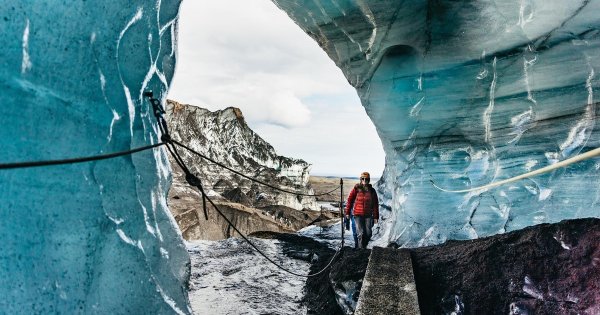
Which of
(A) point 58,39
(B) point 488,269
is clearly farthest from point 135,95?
(B) point 488,269

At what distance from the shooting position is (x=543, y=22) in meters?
6.23

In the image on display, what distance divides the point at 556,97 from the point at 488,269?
10.7ft

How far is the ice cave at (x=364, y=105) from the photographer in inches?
99.9

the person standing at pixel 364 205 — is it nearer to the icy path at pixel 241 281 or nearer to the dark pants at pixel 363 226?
the dark pants at pixel 363 226

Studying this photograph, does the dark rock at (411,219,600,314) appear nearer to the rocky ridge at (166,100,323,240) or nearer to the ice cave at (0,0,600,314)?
the ice cave at (0,0,600,314)

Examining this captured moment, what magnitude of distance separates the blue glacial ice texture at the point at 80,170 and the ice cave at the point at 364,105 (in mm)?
12

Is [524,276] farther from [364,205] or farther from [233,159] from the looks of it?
[233,159]

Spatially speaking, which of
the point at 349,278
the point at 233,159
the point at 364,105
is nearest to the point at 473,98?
the point at 364,105

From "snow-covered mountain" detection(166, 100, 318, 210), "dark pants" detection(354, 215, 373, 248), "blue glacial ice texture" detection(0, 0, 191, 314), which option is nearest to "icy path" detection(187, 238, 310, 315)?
"dark pants" detection(354, 215, 373, 248)

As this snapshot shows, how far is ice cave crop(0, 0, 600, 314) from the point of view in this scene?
8.32 ft

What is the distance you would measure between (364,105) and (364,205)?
2.49 m

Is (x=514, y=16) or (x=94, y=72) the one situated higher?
(x=514, y=16)

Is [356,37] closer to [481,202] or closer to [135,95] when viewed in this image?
[481,202]

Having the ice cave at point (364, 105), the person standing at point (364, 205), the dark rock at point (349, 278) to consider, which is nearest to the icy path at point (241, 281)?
the dark rock at point (349, 278)
